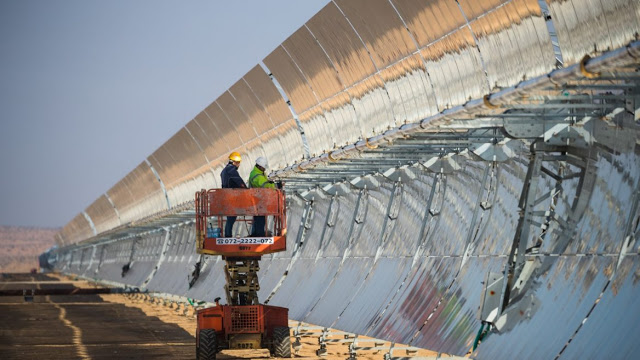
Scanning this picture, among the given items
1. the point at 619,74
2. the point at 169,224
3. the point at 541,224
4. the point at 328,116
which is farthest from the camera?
the point at 169,224

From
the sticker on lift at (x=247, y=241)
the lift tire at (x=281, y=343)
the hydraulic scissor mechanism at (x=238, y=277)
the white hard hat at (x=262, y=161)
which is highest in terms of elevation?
the white hard hat at (x=262, y=161)

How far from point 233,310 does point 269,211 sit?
1949 mm

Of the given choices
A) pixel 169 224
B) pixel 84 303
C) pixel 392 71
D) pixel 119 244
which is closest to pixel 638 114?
pixel 392 71

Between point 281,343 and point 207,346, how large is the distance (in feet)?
4.59

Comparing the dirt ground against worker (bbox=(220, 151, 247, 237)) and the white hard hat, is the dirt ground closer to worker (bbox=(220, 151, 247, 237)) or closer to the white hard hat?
worker (bbox=(220, 151, 247, 237))

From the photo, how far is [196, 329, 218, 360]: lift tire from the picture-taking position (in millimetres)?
19672

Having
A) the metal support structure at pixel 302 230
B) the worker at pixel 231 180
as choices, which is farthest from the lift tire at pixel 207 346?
the metal support structure at pixel 302 230

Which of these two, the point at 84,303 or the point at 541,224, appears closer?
the point at 541,224

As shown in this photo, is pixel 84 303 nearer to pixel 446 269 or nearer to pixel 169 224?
pixel 169 224

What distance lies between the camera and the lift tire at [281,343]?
66.2ft

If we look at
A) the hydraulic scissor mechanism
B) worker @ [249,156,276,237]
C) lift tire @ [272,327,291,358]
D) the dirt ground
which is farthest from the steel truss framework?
the dirt ground

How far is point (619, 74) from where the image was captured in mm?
12094

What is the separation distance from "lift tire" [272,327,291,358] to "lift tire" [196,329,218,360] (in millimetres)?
1158

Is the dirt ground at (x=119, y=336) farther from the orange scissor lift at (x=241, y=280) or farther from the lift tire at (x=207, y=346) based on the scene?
the lift tire at (x=207, y=346)
